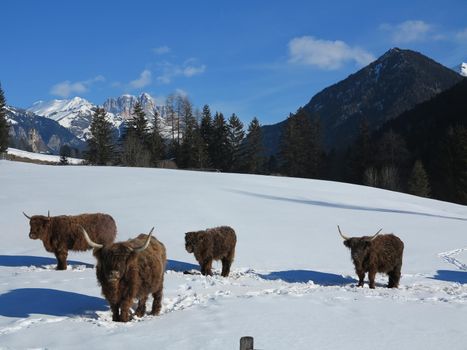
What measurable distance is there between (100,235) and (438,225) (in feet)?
52.2

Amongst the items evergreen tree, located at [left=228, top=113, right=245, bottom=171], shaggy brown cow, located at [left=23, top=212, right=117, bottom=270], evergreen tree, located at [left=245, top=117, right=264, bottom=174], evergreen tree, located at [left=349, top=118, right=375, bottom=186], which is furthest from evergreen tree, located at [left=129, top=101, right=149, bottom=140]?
shaggy brown cow, located at [left=23, top=212, right=117, bottom=270]

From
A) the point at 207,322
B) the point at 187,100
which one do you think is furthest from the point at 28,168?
the point at 187,100

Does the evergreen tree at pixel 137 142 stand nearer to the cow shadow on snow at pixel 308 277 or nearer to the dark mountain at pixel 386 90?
the cow shadow on snow at pixel 308 277

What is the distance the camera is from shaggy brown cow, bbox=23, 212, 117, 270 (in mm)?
12352

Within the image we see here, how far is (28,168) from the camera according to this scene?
1211 inches

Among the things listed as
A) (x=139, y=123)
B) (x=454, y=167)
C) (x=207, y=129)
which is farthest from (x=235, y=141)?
(x=454, y=167)

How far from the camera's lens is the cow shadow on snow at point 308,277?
41.6 ft

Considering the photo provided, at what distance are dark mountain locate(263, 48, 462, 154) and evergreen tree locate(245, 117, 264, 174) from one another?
7833cm

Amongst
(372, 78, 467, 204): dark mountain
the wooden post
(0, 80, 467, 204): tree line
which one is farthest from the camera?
(372, 78, 467, 204): dark mountain

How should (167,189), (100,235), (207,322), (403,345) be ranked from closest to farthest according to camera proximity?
1. (403,345)
2. (207,322)
3. (100,235)
4. (167,189)

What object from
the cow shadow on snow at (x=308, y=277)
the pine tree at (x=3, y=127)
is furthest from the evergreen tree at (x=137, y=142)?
the cow shadow on snow at (x=308, y=277)

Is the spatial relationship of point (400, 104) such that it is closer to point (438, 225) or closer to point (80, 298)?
point (438, 225)

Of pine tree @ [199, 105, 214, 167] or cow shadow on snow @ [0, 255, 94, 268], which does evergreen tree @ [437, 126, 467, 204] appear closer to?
pine tree @ [199, 105, 214, 167]

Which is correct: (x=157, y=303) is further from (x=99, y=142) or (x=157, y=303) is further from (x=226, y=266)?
(x=99, y=142)
